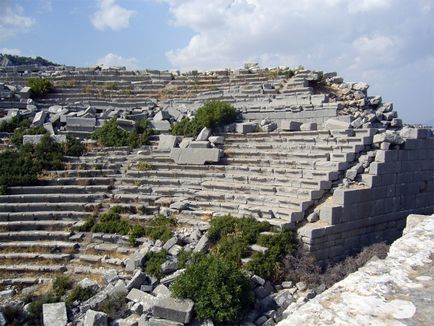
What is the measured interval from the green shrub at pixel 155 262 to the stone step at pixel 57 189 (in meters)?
4.12

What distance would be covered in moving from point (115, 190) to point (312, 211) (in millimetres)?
5994

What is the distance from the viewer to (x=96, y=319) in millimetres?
7742

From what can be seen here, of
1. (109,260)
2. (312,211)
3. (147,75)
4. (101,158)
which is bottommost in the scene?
(109,260)

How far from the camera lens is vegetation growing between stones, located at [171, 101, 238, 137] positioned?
14.7 metres

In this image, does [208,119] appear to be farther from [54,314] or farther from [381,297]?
[381,297]

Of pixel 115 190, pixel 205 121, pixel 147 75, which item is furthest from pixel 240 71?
pixel 115 190

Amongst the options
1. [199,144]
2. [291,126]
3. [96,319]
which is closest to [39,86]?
[199,144]

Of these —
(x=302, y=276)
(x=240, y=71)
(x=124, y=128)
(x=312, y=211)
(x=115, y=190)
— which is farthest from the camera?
(x=240, y=71)

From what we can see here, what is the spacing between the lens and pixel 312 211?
1005 centimetres

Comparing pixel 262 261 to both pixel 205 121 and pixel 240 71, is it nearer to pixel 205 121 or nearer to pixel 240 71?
pixel 205 121

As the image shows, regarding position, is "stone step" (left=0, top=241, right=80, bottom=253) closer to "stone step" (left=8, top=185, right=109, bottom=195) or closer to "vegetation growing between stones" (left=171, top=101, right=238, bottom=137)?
"stone step" (left=8, top=185, right=109, bottom=195)

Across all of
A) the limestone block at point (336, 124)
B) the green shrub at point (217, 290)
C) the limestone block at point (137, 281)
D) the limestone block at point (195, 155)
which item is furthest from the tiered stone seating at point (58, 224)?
the limestone block at point (336, 124)

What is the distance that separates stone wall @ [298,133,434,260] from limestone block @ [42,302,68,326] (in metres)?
5.17

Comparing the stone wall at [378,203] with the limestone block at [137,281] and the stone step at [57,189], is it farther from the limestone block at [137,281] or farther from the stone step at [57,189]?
the stone step at [57,189]
